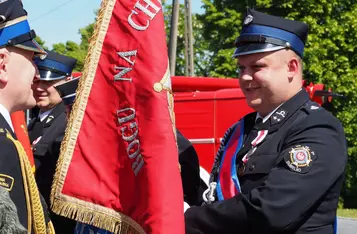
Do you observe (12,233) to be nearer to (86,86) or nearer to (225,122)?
(86,86)

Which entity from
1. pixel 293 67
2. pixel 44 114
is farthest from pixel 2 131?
pixel 44 114

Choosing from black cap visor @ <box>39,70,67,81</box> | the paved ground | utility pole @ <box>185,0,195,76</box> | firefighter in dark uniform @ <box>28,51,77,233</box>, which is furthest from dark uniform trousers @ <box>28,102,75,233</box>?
utility pole @ <box>185,0,195,76</box>

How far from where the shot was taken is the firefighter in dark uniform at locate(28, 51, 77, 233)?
4.16 m

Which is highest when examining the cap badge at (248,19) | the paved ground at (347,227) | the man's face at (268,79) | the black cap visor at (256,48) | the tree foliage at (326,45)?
the cap badge at (248,19)

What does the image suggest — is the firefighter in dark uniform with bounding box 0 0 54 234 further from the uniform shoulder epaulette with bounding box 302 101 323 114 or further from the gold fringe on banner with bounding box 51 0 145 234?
the uniform shoulder epaulette with bounding box 302 101 323 114

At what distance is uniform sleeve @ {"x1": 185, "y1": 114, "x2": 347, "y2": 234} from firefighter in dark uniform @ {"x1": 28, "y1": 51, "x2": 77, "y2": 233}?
1694mm

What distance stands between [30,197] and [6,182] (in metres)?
0.16

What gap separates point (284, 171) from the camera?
8.34ft

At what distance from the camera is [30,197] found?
2383 mm

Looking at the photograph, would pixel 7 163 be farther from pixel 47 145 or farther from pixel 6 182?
pixel 47 145

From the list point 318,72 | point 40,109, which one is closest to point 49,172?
point 40,109

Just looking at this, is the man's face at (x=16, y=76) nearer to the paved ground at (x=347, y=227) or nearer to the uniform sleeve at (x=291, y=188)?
the uniform sleeve at (x=291, y=188)

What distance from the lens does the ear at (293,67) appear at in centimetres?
282

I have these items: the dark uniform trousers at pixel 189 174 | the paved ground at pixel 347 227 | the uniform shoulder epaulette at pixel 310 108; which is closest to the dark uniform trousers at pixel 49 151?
the dark uniform trousers at pixel 189 174
